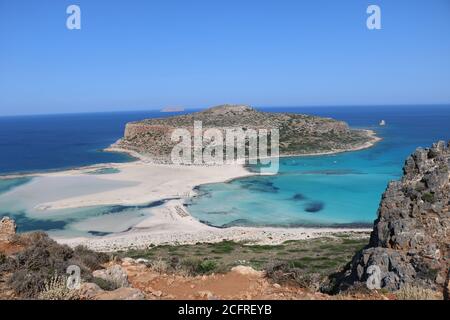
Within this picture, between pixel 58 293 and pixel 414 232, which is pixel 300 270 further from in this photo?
pixel 58 293

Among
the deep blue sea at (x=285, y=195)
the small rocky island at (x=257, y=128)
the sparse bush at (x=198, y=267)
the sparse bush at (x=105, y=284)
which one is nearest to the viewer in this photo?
the sparse bush at (x=105, y=284)

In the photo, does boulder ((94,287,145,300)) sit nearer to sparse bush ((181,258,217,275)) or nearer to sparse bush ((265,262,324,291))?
sparse bush ((181,258,217,275))

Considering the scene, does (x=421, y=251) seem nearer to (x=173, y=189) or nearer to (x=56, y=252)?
(x=56, y=252)

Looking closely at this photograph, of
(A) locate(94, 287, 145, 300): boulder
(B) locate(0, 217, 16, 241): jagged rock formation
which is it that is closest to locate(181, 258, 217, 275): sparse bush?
(A) locate(94, 287, 145, 300): boulder

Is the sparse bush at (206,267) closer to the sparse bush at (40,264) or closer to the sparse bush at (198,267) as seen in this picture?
the sparse bush at (198,267)

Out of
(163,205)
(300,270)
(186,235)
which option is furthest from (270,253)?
(163,205)

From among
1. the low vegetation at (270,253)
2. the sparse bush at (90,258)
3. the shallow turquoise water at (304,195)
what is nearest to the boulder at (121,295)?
the sparse bush at (90,258)
